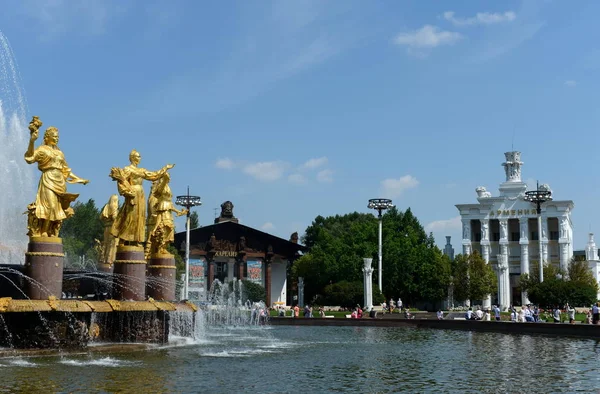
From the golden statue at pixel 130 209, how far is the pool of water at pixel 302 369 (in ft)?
11.7

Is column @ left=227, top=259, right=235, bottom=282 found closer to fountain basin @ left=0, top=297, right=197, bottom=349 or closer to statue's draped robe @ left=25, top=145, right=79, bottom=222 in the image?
fountain basin @ left=0, top=297, right=197, bottom=349

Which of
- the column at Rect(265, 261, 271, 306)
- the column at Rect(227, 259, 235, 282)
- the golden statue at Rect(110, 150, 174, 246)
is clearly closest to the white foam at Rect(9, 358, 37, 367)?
the golden statue at Rect(110, 150, 174, 246)

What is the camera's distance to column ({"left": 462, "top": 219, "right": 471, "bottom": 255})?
9612 cm

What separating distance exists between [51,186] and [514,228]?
287 ft

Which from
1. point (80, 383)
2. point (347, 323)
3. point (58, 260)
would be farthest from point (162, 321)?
point (347, 323)

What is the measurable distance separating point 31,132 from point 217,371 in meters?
8.25

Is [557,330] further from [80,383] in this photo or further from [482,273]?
[482,273]

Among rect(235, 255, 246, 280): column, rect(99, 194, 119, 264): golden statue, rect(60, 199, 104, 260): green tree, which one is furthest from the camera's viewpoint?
rect(235, 255, 246, 280): column

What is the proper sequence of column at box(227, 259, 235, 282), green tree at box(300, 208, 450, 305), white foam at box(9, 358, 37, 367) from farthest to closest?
column at box(227, 259, 235, 282), green tree at box(300, 208, 450, 305), white foam at box(9, 358, 37, 367)

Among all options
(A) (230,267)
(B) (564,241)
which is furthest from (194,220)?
(B) (564,241)

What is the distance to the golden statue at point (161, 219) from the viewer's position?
2662 cm

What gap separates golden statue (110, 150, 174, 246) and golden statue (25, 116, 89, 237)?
2437mm

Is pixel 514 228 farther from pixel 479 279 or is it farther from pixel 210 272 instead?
pixel 210 272

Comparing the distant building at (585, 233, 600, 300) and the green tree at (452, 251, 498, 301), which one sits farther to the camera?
the distant building at (585, 233, 600, 300)
